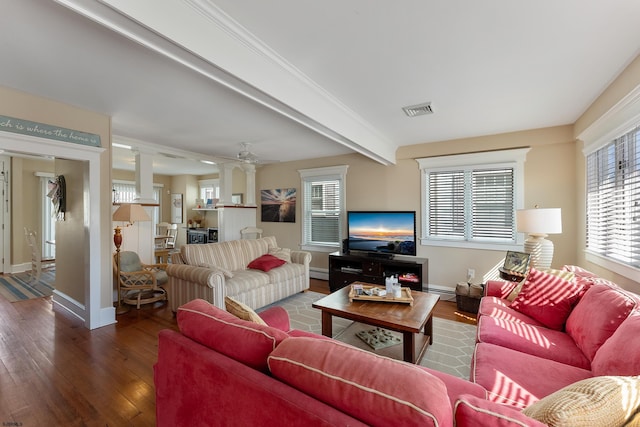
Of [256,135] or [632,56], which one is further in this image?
[256,135]

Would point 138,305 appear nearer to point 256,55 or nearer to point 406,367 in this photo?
point 256,55

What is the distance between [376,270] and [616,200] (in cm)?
273

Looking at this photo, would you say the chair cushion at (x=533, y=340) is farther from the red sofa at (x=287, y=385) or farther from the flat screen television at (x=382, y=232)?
the flat screen television at (x=382, y=232)

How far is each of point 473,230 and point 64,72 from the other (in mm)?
4907

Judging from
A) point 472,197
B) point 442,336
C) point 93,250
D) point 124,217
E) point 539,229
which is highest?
point 472,197

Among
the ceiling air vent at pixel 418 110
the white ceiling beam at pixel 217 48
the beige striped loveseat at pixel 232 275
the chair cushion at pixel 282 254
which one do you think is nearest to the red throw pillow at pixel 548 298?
the ceiling air vent at pixel 418 110

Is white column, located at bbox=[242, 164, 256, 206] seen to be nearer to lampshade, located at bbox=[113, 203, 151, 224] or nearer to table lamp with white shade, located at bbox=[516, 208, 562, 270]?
lampshade, located at bbox=[113, 203, 151, 224]

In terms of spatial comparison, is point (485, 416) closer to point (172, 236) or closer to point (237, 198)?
point (237, 198)

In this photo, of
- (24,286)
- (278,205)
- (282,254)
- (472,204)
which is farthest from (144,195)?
(472,204)

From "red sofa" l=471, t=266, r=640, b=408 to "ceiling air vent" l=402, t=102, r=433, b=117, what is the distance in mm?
1836

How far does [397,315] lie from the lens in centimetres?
236

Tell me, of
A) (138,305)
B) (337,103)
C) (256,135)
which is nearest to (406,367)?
(337,103)

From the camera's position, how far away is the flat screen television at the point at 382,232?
435 cm

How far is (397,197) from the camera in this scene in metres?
4.62
